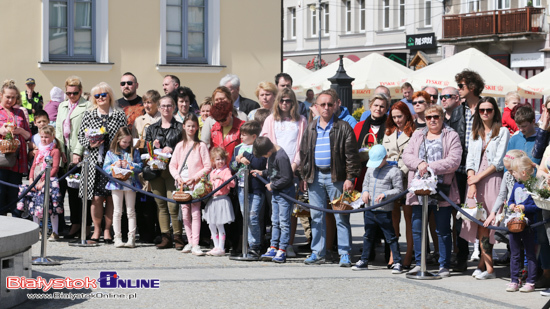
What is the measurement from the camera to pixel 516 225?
9680 mm

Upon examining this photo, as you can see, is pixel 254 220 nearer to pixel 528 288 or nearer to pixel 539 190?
pixel 528 288

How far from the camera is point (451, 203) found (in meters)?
10.2

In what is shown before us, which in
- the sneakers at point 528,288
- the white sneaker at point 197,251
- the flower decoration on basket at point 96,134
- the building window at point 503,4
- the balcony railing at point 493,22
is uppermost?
the building window at point 503,4

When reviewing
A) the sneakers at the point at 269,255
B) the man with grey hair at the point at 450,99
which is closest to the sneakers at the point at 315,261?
the sneakers at the point at 269,255

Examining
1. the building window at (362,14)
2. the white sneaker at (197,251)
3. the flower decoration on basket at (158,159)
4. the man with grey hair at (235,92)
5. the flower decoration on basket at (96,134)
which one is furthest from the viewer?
the building window at (362,14)

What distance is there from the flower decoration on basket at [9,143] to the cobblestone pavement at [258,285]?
1.68m

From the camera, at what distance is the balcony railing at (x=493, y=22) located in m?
41.7

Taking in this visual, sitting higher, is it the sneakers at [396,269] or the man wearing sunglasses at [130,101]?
the man wearing sunglasses at [130,101]

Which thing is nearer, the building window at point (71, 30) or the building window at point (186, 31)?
the building window at point (71, 30)

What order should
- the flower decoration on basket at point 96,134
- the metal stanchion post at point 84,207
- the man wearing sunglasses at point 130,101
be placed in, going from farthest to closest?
the man wearing sunglasses at point 130,101 < the flower decoration on basket at point 96,134 < the metal stanchion post at point 84,207

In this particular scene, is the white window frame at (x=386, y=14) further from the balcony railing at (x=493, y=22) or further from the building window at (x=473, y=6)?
the building window at (x=473, y=6)

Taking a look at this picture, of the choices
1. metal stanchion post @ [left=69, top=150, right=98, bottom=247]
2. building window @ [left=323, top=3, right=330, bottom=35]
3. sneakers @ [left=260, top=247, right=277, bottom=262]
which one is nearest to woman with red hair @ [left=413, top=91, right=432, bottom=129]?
sneakers @ [left=260, top=247, right=277, bottom=262]

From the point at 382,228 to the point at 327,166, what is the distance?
96cm

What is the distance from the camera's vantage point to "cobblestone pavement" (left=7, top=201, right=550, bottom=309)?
29.0 feet
